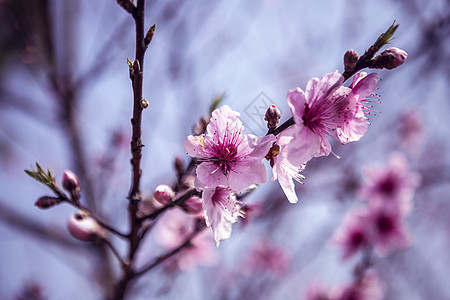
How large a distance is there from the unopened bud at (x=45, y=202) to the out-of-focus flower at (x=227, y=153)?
0.64m

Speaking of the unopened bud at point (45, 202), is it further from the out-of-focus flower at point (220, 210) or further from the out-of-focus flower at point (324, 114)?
the out-of-focus flower at point (324, 114)

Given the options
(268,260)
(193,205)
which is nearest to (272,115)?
(193,205)

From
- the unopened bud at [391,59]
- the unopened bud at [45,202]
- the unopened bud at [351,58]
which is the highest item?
the unopened bud at [351,58]

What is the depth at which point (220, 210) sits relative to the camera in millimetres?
1302

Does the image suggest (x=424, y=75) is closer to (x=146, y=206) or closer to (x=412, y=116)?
(x=412, y=116)

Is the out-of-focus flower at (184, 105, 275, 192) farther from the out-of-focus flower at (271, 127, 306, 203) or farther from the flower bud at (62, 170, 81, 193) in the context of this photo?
the flower bud at (62, 170, 81, 193)

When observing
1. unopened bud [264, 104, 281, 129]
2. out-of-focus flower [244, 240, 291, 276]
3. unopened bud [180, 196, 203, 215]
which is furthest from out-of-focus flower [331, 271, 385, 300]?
unopened bud [264, 104, 281, 129]

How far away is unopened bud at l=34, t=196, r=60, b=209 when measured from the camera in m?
1.35

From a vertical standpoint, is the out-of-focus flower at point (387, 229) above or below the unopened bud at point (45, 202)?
below

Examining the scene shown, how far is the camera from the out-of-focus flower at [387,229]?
2.67 meters

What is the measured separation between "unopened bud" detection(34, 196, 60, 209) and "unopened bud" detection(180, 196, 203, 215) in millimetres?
550

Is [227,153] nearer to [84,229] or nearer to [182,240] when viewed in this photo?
[84,229]

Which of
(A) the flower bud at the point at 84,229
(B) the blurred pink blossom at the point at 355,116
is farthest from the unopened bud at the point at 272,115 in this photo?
(A) the flower bud at the point at 84,229

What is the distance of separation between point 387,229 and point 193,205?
2.11 meters
